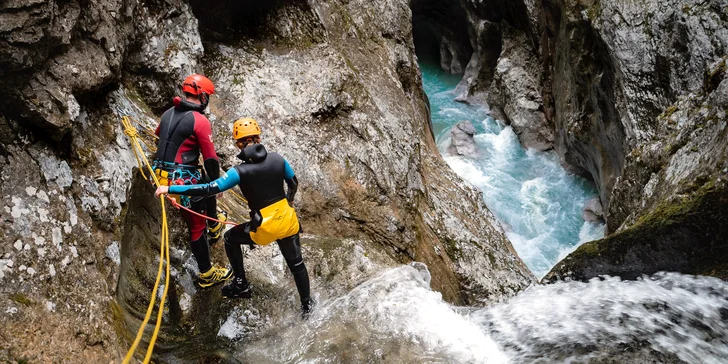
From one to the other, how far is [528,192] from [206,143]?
60.5ft

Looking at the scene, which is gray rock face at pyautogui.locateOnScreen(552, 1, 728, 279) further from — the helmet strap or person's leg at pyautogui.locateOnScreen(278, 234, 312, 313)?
the helmet strap

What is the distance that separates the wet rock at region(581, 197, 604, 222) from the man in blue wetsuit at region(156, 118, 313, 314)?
16.4 meters

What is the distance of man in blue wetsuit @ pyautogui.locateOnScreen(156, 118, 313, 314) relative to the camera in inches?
193

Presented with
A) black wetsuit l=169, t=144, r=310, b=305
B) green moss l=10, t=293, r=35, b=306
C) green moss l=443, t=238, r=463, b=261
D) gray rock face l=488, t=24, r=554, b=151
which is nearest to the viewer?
green moss l=10, t=293, r=35, b=306

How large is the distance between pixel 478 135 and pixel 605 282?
20303 mm

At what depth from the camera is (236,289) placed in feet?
19.5

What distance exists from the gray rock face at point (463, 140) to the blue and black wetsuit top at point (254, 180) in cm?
1966

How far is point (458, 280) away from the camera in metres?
10.8

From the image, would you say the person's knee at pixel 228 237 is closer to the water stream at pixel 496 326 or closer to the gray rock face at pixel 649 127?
the water stream at pixel 496 326

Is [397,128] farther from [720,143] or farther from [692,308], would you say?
[692,308]

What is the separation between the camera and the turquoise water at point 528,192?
18422 mm

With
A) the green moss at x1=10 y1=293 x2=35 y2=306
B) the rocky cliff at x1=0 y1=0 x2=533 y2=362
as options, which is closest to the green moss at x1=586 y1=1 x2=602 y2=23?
the rocky cliff at x1=0 y1=0 x2=533 y2=362

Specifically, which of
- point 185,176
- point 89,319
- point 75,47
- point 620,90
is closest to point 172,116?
point 185,176

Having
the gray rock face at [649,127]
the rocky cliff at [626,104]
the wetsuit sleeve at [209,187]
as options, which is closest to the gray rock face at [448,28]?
the rocky cliff at [626,104]
